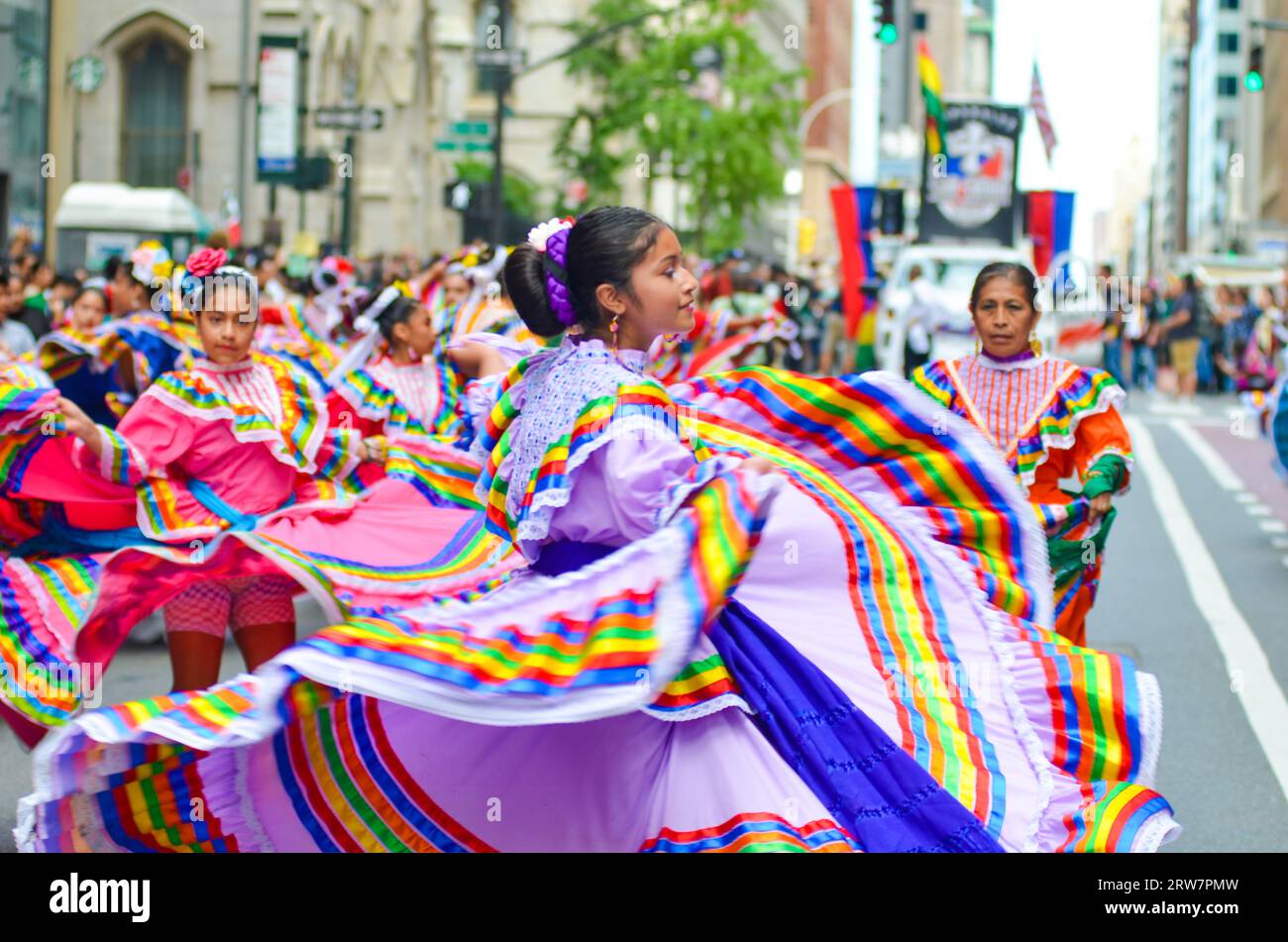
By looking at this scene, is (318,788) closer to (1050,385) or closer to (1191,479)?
(1050,385)

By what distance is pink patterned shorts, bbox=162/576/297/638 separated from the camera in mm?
7359

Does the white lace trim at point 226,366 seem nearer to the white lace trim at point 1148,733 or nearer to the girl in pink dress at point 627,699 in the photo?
the girl in pink dress at point 627,699

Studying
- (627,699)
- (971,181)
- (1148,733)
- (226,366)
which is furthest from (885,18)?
(627,699)

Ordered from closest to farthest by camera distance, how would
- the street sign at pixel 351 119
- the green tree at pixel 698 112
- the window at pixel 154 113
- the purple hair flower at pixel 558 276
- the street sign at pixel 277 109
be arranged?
the purple hair flower at pixel 558 276, the street sign at pixel 351 119, the street sign at pixel 277 109, the window at pixel 154 113, the green tree at pixel 698 112

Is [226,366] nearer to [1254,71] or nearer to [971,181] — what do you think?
[1254,71]

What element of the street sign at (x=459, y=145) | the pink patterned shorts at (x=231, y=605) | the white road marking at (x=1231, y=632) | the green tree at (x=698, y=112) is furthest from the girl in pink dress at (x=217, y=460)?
the green tree at (x=698, y=112)

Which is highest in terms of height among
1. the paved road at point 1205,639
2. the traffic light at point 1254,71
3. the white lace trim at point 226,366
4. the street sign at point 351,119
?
the traffic light at point 1254,71

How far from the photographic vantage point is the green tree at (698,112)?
143 ft

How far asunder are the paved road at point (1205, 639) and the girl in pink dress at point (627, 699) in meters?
1.71

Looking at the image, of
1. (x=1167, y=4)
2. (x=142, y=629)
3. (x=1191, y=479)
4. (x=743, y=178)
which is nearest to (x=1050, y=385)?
(x=142, y=629)

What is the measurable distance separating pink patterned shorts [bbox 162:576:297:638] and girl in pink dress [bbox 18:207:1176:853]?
2375 millimetres

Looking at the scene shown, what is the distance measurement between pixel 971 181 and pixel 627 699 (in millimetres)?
30602

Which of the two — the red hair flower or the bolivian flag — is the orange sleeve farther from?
the bolivian flag

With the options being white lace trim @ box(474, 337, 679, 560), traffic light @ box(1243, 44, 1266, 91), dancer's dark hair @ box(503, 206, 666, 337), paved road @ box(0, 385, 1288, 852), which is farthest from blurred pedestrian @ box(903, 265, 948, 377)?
white lace trim @ box(474, 337, 679, 560)
